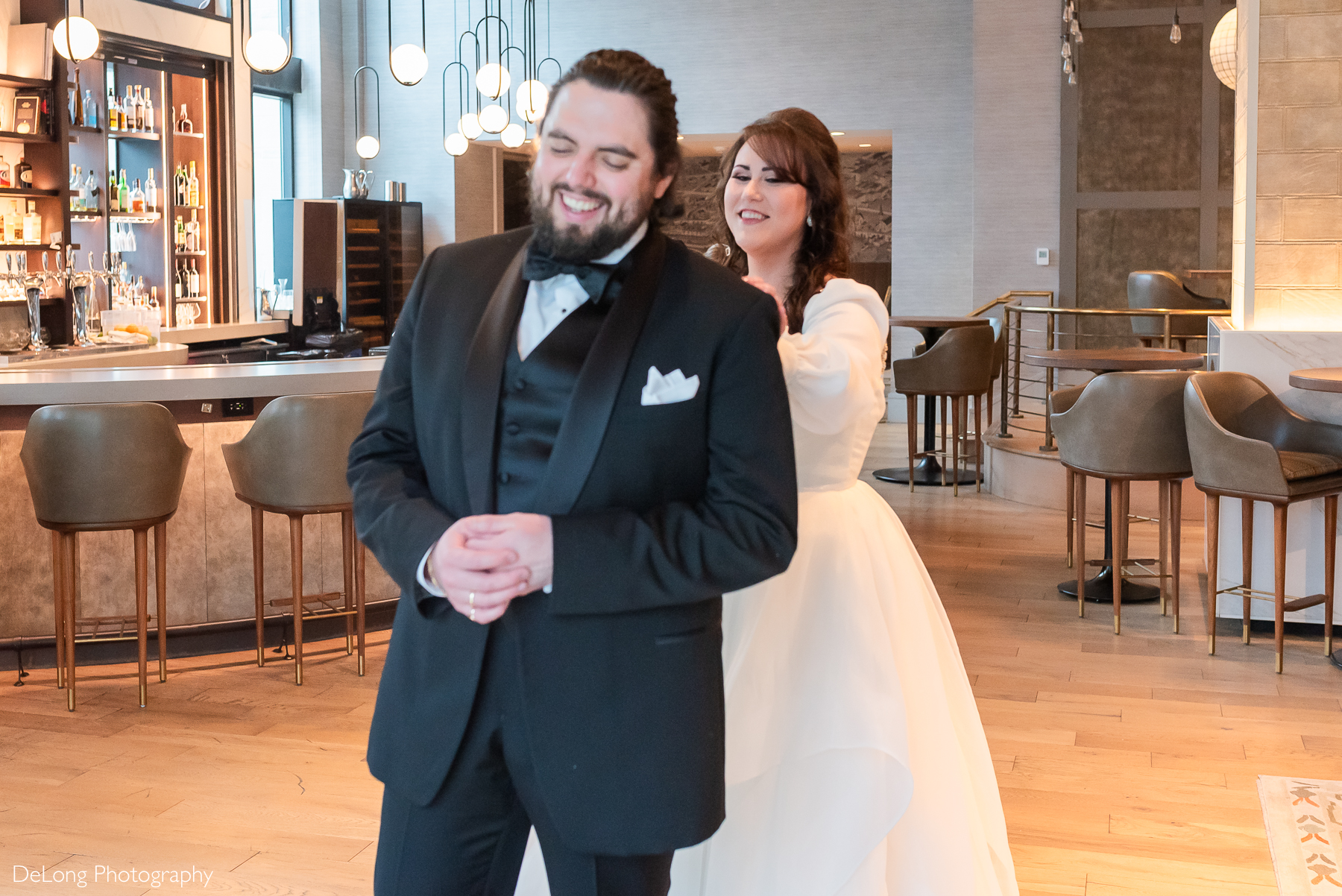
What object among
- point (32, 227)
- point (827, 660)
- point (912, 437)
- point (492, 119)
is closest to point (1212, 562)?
point (827, 660)

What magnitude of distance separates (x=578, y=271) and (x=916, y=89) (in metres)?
10.4

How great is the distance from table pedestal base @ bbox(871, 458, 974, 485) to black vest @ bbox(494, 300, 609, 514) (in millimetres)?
7124

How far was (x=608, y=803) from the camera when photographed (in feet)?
4.88

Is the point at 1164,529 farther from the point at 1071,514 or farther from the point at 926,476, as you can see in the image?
the point at 926,476

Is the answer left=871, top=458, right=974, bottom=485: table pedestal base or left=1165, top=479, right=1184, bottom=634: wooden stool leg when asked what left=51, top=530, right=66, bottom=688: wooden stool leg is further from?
left=871, top=458, right=974, bottom=485: table pedestal base

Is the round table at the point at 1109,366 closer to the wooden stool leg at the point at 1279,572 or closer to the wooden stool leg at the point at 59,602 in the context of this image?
the wooden stool leg at the point at 1279,572

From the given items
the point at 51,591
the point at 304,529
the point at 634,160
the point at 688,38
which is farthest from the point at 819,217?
the point at 688,38

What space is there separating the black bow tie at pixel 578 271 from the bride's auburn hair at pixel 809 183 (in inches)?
31.7

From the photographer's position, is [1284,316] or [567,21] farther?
[567,21]

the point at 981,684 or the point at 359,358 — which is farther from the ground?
the point at 359,358

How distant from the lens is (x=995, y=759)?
12.1ft

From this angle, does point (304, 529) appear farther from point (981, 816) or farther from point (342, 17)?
point (342, 17)

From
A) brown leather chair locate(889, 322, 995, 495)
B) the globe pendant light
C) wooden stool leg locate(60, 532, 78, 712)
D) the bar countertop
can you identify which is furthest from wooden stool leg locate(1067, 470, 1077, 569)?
the globe pendant light

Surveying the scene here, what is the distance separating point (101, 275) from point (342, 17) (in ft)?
18.5
